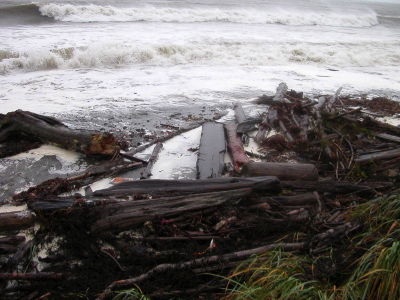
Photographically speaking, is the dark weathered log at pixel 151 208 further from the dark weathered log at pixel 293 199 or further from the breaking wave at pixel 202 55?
the breaking wave at pixel 202 55

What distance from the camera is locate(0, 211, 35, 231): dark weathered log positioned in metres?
3.49

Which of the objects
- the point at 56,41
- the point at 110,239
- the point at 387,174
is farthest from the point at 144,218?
the point at 56,41

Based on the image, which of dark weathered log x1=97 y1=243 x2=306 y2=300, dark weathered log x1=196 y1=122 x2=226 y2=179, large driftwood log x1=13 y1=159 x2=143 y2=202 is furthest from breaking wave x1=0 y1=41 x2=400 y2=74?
dark weathered log x1=97 y1=243 x2=306 y2=300

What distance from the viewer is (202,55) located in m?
13.8

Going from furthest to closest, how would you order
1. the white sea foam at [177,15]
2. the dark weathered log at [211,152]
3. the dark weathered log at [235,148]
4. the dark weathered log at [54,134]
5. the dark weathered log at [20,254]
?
the white sea foam at [177,15] → the dark weathered log at [54,134] → the dark weathered log at [235,148] → the dark weathered log at [211,152] → the dark weathered log at [20,254]

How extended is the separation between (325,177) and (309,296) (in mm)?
2459

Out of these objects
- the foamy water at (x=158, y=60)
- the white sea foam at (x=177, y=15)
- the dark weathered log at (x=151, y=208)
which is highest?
the white sea foam at (x=177, y=15)

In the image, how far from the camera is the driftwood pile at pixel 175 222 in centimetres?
288

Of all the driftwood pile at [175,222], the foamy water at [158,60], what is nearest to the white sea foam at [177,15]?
the foamy water at [158,60]

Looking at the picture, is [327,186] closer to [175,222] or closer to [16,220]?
[175,222]

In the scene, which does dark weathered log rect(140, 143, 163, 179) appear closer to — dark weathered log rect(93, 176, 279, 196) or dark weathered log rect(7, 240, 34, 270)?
dark weathered log rect(93, 176, 279, 196)

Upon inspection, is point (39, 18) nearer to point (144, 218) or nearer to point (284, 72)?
point (284, 72)

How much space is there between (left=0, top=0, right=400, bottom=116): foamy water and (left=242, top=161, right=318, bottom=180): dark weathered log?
4.33m

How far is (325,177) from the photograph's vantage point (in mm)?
4781
